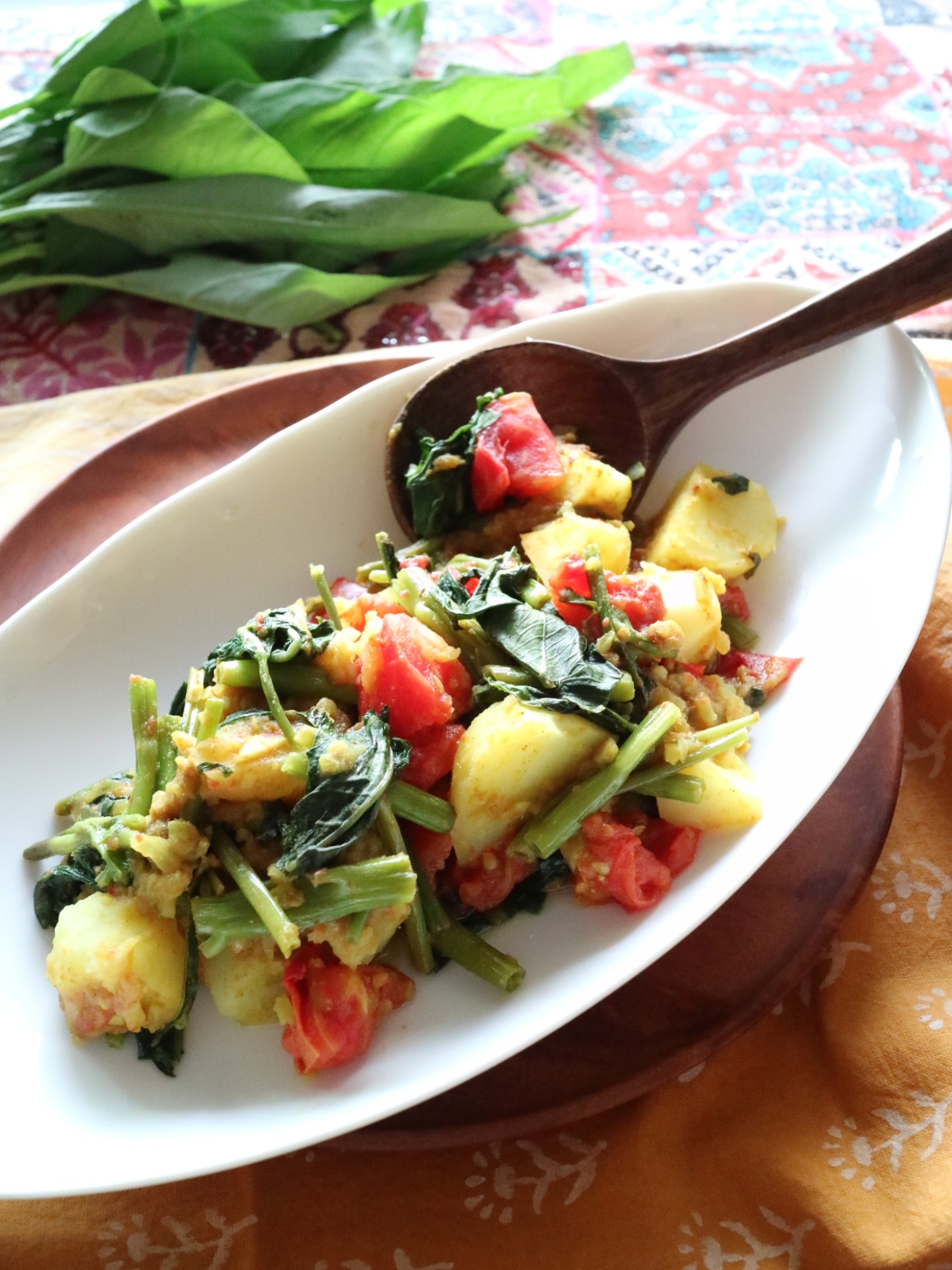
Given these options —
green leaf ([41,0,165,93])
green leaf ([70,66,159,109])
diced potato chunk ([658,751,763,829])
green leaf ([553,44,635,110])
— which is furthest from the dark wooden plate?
green leaf ([553,44,635,110])

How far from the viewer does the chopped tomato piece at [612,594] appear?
2.61 m

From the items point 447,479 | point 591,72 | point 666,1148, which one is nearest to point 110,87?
point 591,72

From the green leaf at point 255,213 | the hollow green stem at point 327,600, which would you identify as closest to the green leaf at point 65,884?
the hollow green stem at point 327,600

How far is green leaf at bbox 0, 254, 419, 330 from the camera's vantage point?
418 cm

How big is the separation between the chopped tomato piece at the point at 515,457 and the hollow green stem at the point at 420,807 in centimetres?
94

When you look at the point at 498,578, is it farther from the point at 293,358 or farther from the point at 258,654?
the point at 293,358

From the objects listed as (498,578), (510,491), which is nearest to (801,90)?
(510,491)

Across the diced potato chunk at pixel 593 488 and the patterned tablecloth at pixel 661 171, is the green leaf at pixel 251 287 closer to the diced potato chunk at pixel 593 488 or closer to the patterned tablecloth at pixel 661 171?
the patterned tablecloth at pixel 661 171

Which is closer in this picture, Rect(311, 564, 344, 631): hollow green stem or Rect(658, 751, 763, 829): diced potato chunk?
Rect(658, 751, 763, 829): diced potato chunk

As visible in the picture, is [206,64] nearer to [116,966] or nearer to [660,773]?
[660,773]

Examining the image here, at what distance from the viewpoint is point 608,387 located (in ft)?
10.1

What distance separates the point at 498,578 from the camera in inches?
104

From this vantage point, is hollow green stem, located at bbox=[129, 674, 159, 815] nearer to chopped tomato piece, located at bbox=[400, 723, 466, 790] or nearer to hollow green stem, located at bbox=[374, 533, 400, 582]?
chopped tomato piece, located at bbox=[400, 723, 466, 790]

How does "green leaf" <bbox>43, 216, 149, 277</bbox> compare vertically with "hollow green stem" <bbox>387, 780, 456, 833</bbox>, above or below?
above
